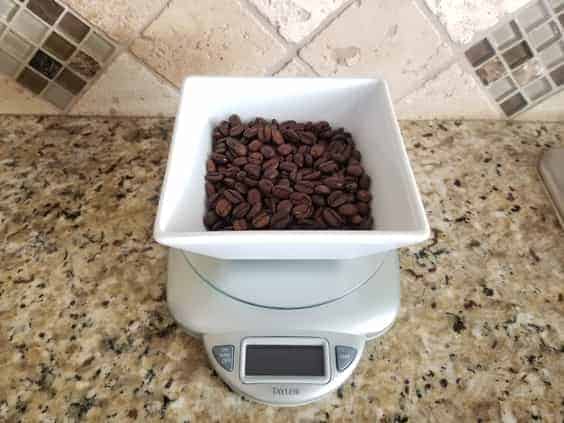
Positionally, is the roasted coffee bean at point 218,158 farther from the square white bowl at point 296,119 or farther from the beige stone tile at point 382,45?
the beige stone tile at point 382,45

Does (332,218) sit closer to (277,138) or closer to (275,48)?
(277,138)

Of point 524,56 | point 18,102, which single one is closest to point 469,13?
point 524,56

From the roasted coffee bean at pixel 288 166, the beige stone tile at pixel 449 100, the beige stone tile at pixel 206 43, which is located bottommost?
the beige stone tile at pixel 449 100

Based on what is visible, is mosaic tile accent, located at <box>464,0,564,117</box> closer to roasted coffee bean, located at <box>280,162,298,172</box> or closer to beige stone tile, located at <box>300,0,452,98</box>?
beige stone tile, located at <box>300,0,452,98</box>

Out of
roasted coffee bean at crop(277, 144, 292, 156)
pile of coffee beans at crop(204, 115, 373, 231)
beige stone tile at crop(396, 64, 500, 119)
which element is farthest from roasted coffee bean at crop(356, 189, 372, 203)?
beige stone tile at crop(396, 64, 500, 119)

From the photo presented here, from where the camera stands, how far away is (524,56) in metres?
0.67

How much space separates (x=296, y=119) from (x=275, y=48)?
6.8 inches

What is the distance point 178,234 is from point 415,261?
34 cm

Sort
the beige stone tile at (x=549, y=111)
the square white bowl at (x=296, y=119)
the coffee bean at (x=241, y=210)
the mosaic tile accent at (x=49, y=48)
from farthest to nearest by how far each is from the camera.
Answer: the beige stone tile at (x=549, y=111)
the mosaic tile accent at (x=49, y=48)
the coffee bean at (x=241, y=210)
the square white bowl at (x=296, y=119)

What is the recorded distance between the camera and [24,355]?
0.47 metres

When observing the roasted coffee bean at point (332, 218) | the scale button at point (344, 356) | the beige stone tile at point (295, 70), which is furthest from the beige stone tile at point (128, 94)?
the scale button at point (344, 356)

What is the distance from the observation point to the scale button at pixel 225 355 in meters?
0.44

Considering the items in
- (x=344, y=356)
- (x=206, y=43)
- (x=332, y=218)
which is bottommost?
(x=344, y=356)

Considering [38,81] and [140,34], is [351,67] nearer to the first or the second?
[140,34]
